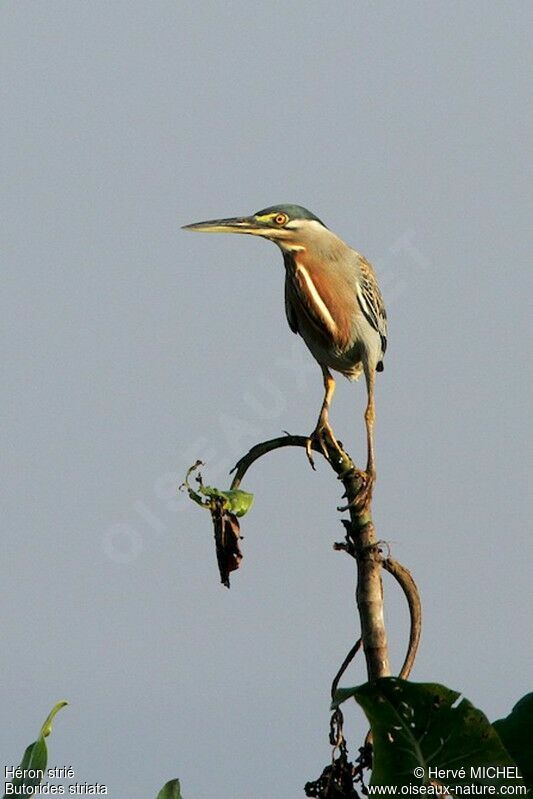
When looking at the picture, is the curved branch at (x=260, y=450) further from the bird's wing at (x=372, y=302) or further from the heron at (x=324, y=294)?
the bird's wing at (x=372, y=302)

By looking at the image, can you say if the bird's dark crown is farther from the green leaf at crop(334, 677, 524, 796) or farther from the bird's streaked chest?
the green leaf at crop(334, 677, 524, 796)

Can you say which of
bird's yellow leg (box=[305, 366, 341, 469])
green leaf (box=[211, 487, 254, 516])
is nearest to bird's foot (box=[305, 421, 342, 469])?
bird's yellow leg (box=[305, 366, 341, 469])

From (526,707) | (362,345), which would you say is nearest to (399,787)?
(526,707)

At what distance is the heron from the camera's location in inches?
214

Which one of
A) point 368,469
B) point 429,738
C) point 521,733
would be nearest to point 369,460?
point 368,469

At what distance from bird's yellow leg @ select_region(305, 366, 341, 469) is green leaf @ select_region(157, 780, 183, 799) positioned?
48.7 inches

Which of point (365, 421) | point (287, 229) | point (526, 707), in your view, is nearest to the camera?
point (526, 707)

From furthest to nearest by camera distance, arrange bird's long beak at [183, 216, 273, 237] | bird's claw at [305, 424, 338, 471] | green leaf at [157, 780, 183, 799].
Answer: bird's long beak at [183, 216, 273, 237] < bird's claw at [305, 424, 338, 471] < green leaf at [157, 780, 183, 799]

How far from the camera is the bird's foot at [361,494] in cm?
338

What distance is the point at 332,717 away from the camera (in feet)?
10.2

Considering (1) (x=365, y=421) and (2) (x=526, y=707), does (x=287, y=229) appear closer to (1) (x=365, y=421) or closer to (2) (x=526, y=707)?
(1) (x=365, y=421)

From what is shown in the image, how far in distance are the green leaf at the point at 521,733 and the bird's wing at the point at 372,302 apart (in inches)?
128

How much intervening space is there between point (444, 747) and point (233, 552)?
1050 millimetres

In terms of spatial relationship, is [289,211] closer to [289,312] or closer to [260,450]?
[289,312]
